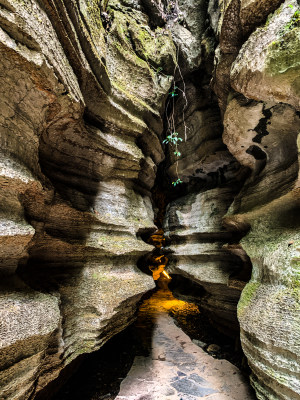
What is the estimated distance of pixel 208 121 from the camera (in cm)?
721

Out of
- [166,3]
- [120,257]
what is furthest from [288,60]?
[166,3]

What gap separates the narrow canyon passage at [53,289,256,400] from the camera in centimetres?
428

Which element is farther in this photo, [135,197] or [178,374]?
[135,197]

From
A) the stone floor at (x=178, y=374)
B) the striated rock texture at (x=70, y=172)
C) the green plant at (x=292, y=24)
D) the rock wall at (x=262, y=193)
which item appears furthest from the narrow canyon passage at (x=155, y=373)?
the green plant at (x=292, y=24)

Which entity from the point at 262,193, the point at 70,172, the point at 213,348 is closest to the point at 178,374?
the point at 213,348

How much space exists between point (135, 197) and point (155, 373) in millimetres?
4434

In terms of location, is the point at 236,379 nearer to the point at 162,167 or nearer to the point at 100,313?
the point at 100,313

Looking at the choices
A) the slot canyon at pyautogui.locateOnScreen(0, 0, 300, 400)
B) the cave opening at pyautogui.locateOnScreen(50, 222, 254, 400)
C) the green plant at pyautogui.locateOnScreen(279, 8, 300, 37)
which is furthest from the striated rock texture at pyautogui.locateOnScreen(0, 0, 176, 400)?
the green plant at pyautogui.locateOnScreen(279, 8, 300, 37)

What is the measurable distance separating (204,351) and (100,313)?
4.08m

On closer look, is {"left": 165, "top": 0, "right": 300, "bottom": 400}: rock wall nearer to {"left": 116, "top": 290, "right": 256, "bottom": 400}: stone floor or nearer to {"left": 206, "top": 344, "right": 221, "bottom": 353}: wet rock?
{"left": 206, "top": 344, "right": 221, "bottom": 353}: wet rock

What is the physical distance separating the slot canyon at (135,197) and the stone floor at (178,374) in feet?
0.14

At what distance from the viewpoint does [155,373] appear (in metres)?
4.94

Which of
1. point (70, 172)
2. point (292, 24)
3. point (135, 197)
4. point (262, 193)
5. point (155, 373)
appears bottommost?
point (155, 373)

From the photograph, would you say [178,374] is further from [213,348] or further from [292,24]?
[292,24]
